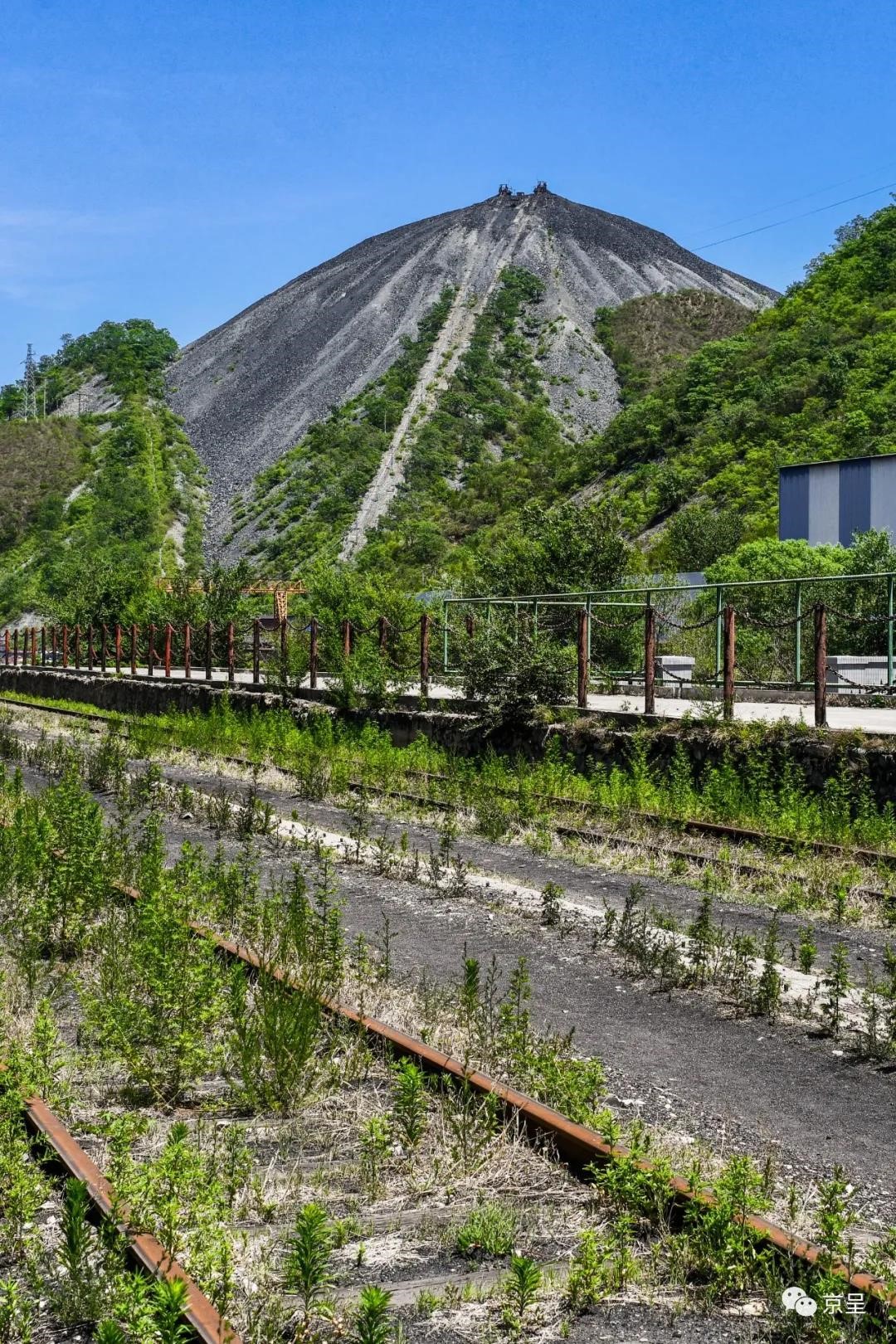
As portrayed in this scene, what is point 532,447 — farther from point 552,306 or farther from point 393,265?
point 393,265

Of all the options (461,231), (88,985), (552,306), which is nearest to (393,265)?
(461,231)

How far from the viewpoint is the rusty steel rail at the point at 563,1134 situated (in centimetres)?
335

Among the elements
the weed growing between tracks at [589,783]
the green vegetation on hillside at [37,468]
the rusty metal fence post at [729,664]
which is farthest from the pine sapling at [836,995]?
the green vegetation on hillside at [37,468]

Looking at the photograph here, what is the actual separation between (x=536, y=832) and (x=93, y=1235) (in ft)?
26.9

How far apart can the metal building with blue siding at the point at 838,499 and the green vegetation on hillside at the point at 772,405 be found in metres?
15.4

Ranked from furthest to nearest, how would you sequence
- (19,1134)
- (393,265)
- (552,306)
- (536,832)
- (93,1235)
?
(393,265) < (552,306) < (536,832) < (19,1134) < (93,1235)

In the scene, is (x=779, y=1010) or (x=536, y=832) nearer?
(x=779, y=1010)

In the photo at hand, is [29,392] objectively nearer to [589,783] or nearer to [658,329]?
[658,329]

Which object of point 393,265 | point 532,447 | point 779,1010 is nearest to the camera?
point 779,1010

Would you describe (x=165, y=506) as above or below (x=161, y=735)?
above

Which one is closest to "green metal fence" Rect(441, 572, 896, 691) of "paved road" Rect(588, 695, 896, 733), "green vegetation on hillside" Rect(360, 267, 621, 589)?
"paved road" Rect(588, 695, 896, 733)

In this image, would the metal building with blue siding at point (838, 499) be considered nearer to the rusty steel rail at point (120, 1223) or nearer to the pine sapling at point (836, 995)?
the pine sapling at point (836, 995)

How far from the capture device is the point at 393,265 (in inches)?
7347

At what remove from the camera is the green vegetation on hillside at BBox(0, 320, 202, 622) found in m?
111
